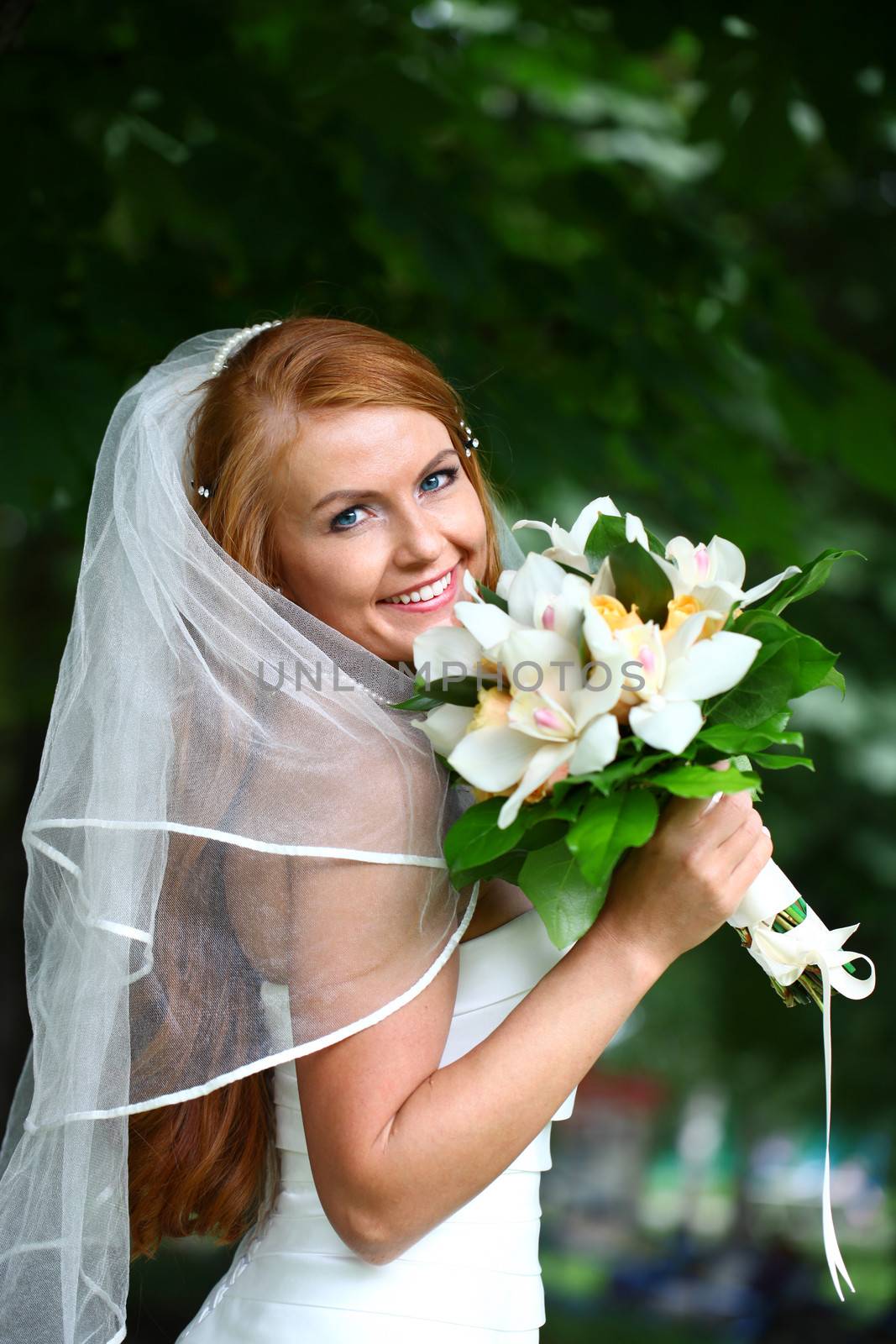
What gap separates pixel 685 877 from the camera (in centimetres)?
183

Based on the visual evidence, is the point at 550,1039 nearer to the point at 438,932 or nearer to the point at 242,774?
the point at 438,932

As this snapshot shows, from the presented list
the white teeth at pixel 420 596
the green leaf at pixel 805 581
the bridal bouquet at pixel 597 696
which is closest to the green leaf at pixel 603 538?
the bridal bouquet at pixel 597 696

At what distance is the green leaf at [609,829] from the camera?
160 cm

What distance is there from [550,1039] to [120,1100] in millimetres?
674

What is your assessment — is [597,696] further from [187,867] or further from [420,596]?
[187,867]

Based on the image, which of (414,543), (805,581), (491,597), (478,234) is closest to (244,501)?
(414,543)

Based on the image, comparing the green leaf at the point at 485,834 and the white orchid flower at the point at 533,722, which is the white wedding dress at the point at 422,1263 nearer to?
the green leaf at the point at 485,834

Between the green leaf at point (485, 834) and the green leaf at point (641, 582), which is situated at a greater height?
the green leaf at point (641, 582)

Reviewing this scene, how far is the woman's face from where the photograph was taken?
6.93ft

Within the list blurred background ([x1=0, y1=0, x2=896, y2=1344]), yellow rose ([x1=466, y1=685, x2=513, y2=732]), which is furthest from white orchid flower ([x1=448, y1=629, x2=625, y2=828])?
blurred background ([x1=0, y1=0, x2=896, y2=1344])

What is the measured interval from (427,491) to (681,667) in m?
0.72

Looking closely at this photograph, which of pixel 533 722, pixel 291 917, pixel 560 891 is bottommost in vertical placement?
pixel 291 917

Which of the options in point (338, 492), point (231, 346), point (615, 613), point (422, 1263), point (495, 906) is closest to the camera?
point (615, 613)

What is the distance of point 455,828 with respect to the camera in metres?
1.78
